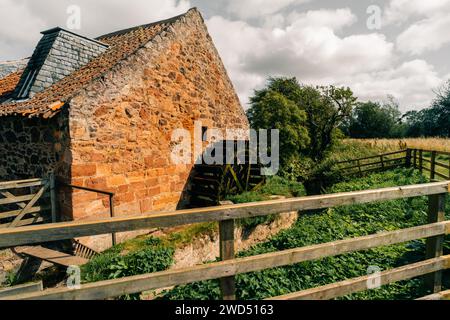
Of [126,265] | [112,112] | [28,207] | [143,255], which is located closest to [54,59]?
[112,112]

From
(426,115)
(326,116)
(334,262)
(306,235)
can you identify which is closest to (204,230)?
(306,235)

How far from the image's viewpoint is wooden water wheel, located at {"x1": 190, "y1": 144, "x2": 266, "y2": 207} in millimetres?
9492

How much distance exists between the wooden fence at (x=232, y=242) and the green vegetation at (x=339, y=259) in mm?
660

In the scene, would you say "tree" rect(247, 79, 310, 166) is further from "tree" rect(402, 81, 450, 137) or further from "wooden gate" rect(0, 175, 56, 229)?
"tree" rect(402, 81, 450, 137)

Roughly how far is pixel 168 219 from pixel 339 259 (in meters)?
3.96

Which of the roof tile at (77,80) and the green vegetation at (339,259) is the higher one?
the roof tile at (77,80)

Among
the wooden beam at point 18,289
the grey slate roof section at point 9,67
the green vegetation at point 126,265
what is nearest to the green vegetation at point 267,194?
the green vegetation at point 126,265

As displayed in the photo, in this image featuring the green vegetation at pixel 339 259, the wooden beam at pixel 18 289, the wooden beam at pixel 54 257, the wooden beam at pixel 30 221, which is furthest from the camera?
the wooden beam at pixel 30 221

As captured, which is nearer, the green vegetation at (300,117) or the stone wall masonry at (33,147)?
the stone wall masonry at (33,147)

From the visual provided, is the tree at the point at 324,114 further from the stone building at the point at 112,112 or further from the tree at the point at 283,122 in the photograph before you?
the stone building at the point at 112,112

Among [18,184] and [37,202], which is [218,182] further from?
[18,184]

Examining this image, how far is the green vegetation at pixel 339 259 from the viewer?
3.71 m
